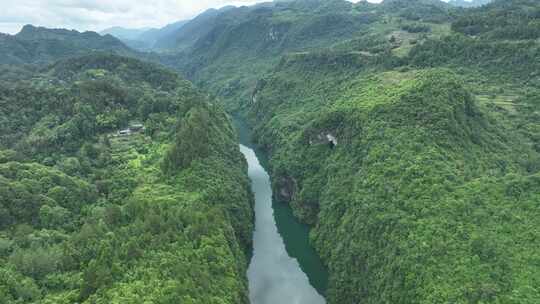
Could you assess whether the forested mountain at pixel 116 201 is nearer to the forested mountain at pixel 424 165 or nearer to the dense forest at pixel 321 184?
the dense forest at pixel 321 184

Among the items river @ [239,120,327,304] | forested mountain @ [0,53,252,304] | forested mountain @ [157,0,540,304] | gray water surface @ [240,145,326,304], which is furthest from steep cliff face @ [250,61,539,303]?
forested mountain @ [0,53,252,304]

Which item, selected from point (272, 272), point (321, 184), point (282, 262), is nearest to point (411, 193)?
point (321, 184)

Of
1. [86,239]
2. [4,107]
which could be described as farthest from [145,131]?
[86,239]

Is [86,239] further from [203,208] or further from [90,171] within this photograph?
[90,171]

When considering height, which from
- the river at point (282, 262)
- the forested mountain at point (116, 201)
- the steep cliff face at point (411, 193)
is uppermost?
the forested mountain at point (116, 201)

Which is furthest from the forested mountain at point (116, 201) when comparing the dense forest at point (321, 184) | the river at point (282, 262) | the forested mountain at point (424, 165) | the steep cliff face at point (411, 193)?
the forested mountain at point (424, 165)

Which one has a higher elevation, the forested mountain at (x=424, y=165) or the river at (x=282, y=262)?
the forested mountain at (x=424, y=165)

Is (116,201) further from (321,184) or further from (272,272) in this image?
(321,184)
